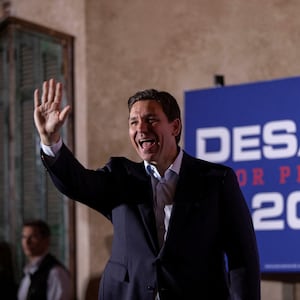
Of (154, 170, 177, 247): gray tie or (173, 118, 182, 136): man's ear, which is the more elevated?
(173, 118, 182, 136): man's ear

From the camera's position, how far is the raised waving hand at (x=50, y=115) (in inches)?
94.0

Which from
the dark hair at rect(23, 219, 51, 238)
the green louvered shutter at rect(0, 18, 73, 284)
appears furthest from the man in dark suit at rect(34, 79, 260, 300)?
the green louvered shutter at rect(0, 18, 73, 284)

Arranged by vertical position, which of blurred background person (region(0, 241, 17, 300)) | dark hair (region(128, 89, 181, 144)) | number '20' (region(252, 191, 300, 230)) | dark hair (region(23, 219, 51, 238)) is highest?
dark hair (region(128, 89, 181, 144))

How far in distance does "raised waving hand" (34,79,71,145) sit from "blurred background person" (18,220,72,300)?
276 centimetres

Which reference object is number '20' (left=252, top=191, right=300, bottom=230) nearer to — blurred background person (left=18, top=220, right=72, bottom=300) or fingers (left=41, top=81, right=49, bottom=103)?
blurred background person (left=18, top=220, right=72, bottom=300)

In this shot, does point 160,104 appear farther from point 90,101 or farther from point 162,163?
point 90,101

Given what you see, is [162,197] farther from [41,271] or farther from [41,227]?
[41,227]

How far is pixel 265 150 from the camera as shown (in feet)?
14.4

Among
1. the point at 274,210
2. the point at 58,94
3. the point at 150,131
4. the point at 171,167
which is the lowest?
the point at 274,210

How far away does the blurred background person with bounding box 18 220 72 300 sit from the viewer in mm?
5035

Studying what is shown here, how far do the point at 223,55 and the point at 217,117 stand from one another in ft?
1.72

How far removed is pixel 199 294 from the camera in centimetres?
244

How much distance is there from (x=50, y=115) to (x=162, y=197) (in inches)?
16.7

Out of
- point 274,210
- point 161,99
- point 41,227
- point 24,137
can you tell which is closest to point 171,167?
point 161,99
